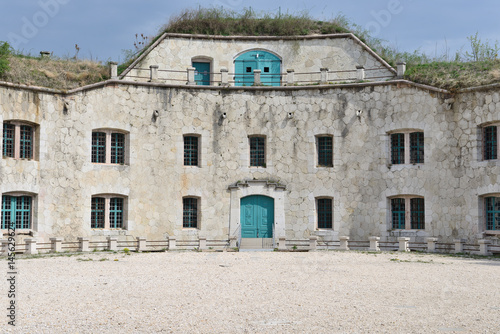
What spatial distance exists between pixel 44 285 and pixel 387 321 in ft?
26.9

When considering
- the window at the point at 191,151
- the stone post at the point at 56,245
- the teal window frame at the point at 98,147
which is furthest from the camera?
the window at the point at 191,151

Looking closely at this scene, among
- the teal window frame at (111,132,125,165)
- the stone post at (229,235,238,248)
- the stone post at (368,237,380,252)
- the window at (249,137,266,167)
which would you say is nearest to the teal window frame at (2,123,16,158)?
the teal window frame at (111,132,125,165)

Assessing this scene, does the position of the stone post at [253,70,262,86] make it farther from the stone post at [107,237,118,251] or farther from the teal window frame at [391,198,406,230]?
the stone post at [107,237,118,251]

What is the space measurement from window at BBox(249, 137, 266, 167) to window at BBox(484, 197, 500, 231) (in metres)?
9.78

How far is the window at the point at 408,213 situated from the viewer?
26.5 metres

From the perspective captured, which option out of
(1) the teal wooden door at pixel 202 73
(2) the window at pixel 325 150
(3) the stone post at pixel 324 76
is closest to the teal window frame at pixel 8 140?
(1) the teal wooden door at pixel 202 73

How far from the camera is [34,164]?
2472cm

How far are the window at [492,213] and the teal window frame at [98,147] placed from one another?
16190 mm

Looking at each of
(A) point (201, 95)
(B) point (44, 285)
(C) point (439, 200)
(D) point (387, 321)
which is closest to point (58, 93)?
(A) point (201, 95)

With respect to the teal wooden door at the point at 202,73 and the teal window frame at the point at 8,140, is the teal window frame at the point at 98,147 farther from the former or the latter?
the teal wooden door at the point at 202,73

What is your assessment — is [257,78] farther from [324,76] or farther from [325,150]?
[325,150]

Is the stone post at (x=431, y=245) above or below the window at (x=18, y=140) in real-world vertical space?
below

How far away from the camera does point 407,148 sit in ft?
88.2

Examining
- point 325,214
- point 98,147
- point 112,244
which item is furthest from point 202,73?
point 112,244
